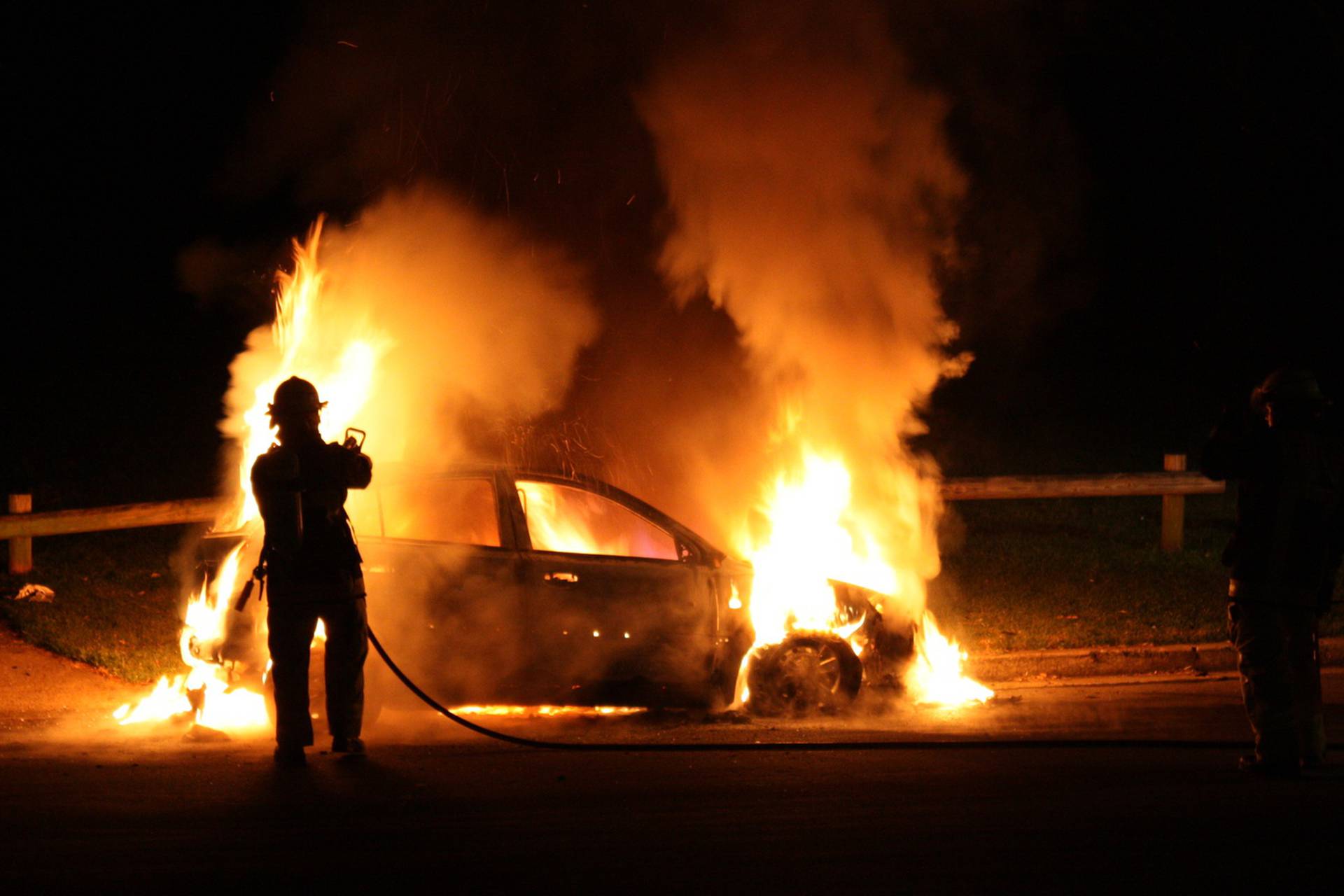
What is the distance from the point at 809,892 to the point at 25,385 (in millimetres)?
21385

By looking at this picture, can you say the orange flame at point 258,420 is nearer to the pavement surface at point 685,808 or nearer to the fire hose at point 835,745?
the pavement surface at point 685,808

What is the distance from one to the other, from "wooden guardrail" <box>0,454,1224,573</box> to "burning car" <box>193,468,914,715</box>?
4083 mm

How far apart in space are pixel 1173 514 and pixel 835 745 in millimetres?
8181

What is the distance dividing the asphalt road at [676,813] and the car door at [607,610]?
294 mm

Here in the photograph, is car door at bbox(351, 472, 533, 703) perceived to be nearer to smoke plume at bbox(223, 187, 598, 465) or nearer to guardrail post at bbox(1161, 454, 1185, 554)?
smoke plume at bbox(223, 187, 598, 465)

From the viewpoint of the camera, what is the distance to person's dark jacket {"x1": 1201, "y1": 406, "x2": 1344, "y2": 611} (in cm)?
640

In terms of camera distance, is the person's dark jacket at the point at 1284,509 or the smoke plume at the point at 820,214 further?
the smoke plume at the point at 820,214

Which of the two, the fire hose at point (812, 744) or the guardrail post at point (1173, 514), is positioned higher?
the guardrail post at point (1173, 514)

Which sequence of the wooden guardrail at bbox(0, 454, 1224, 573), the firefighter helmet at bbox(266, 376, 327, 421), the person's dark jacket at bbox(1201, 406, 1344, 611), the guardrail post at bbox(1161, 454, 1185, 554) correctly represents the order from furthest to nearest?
the guardrail post at bbox(1161, 454, 1185, 554) → the wooden guardrail at bbox(0, 454, 1224, 573) → the firefighter helmet at bbox(266, 376, 327, 421) → the person's dark jacket at bbox(1201, 406, 1344, 611)

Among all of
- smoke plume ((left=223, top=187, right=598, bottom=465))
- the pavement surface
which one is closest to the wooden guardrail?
smoke plume ((left=223, top=187, right=598, bottom=465))

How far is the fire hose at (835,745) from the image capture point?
7.12 meters

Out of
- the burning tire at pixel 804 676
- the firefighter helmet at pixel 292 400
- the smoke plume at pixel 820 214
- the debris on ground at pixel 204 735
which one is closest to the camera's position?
the firefighter helmet at pixel 292 400

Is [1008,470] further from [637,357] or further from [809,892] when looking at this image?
[809,892]

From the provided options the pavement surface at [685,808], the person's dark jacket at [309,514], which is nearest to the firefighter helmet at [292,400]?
the person's dark jacket at [309,514]
